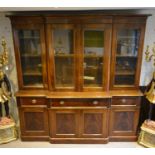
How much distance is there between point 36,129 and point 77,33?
1512 millimetres

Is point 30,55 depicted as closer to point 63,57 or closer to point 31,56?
point 31,56

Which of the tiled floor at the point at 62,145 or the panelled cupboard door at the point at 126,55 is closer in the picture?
the panelled cupboard door at the point at 126,55

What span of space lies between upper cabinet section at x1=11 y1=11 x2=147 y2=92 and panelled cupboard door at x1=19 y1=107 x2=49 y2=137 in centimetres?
33

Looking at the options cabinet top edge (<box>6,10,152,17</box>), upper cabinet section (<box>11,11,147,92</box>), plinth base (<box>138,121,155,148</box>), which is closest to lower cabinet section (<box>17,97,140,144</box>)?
plinth base (<box>138,121,155,148</box>)

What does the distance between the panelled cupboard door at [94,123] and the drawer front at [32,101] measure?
585 millimetres

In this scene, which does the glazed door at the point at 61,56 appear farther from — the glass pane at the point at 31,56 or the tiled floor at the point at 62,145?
the tiled floor at the point at 62,145

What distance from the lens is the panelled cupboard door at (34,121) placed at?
263cm

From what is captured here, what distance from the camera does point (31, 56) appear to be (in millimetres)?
2568

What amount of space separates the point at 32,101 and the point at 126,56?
57.3 inches

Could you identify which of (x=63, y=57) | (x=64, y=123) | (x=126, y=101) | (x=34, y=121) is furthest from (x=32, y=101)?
(x=126, y=101)

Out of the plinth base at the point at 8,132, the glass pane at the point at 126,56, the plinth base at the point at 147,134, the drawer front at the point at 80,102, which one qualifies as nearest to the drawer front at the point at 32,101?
the drawer front at the point at 80,102

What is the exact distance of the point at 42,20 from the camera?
2.33 meters
